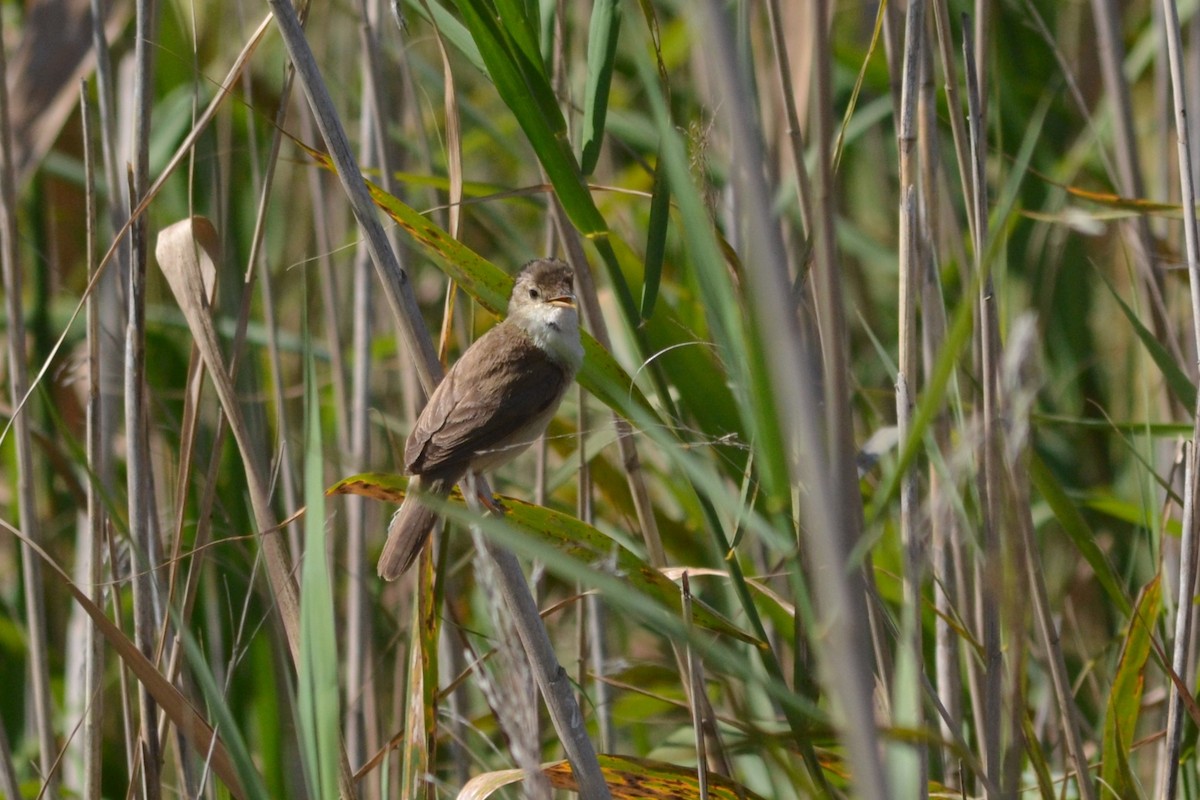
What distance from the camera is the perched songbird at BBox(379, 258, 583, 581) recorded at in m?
2.29

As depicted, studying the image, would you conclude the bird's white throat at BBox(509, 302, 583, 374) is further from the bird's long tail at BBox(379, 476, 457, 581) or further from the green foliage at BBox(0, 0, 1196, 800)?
the bird's long tail at BBox(379, 476, 457, 581)

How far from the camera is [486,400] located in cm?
247

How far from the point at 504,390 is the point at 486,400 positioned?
6 cm

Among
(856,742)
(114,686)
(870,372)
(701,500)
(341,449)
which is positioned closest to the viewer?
(856,742)

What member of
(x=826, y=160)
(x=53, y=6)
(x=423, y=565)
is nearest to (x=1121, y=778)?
(x=423, y=565)

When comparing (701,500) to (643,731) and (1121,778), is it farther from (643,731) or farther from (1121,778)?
(643,731)

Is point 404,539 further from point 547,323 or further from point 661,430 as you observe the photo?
point 661,430

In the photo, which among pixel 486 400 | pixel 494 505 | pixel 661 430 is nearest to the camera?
pixel 661 430

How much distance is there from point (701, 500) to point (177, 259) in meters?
0.86

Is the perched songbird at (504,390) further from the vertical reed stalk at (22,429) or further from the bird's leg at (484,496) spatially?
the vertical reed stalk at (22,429)

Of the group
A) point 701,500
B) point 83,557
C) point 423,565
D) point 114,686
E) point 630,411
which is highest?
point 630,411

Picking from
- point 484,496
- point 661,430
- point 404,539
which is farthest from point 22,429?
point 661,430

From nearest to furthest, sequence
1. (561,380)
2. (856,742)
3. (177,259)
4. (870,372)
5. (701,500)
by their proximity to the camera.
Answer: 1. (856,742)
2. (701,500)
3. (177,259)
4. (561,380)
5. (870,372)

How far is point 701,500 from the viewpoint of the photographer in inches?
66.3
